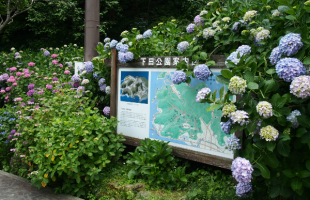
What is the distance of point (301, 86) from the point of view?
1863 mm

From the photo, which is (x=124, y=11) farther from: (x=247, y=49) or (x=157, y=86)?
(x=247, y=49)

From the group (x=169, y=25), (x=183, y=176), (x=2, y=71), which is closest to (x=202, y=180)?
(x=183, y=176)

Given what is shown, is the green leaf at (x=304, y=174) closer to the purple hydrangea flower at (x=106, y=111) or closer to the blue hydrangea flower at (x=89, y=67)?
the purple hydrangea flower at (x=106, y=111)

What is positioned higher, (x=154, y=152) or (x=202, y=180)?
(x=154, y=152)

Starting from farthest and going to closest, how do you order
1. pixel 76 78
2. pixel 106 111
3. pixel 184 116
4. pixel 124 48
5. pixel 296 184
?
pixel 76 78 → pixel 106 111 → pixel 124 48 → pixel 184 116 → pixel 296 184

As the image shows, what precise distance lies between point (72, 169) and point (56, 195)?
486 millimetres

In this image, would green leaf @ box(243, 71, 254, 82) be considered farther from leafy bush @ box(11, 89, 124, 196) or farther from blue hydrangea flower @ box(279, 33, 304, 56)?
leafy bush @ box(11, 89, 124, 196)

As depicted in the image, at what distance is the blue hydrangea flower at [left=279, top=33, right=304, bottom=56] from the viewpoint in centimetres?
204

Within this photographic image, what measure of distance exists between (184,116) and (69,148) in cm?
139

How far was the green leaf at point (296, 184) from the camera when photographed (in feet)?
6.79

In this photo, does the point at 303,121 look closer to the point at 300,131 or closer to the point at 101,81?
the point at 300,131

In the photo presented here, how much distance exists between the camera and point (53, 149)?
331 cm

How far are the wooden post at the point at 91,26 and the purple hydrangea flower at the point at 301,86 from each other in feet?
12.4

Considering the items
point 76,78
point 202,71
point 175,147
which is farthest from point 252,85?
point 76,78
